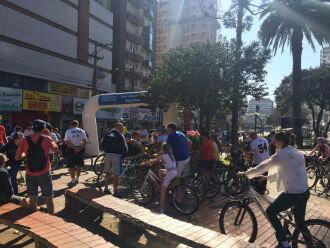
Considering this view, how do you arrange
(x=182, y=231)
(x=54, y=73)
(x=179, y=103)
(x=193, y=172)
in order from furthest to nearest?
(x=54, y=73) → (x=179, y=103) → (x=193, y=172) → (x=182, y=231)

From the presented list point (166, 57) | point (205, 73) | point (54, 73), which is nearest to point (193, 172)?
point (205, 73)

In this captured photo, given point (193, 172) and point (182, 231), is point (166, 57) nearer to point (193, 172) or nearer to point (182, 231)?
point (193, 172)

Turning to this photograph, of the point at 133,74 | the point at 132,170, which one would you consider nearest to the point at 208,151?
the point at 132,170

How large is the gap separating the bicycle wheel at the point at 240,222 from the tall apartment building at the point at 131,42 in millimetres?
45726

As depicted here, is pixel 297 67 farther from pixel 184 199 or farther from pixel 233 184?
pixel 184 199

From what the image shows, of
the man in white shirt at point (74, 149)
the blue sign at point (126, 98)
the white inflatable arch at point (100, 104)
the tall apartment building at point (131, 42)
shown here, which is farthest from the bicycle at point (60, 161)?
the tall apartment building at point (131, 42)

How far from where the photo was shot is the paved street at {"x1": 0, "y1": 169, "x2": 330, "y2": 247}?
21.1 ft

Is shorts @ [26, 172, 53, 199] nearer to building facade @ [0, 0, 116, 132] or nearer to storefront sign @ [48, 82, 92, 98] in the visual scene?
building facade @ [0, 0, 116, 132]

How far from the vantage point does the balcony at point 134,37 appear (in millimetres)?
56291

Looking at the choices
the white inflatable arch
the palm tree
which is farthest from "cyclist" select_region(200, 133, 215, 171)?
the palm tree

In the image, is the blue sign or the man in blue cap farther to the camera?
the blue sign

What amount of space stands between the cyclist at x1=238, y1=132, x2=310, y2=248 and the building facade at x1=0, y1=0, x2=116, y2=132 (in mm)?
25198

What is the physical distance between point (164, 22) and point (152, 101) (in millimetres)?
95939

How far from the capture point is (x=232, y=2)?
1981 centimetres
